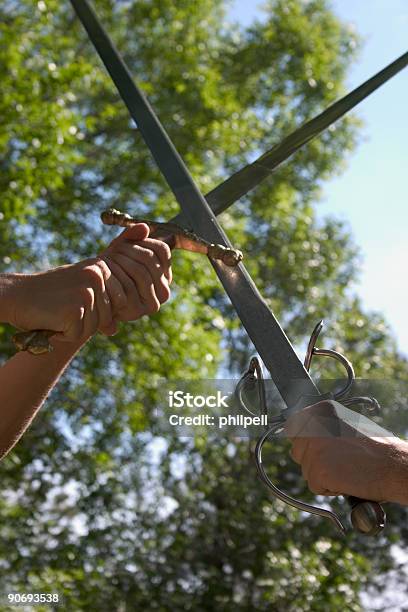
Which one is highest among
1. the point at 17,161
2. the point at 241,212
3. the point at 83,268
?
the point at 241,212

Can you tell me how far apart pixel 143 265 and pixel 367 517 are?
0.46m

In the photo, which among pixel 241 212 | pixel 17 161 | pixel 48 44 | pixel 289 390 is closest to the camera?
pixel 289 390

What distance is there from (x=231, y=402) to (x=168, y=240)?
27 centimetres

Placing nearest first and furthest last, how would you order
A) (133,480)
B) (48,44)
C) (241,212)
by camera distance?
1. (48,44)
2. (133,480)
3. (241,212)

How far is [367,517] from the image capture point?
77cm

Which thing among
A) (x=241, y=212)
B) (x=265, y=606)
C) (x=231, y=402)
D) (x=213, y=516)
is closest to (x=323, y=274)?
(x=241, y=212)

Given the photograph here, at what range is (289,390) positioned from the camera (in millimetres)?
889

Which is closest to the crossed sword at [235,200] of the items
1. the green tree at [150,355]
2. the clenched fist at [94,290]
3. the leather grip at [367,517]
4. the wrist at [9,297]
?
the leather grip at [367,517]

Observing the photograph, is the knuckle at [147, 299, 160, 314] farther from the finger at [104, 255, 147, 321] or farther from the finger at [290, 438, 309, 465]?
the finger at [290, 438, 309, 465]

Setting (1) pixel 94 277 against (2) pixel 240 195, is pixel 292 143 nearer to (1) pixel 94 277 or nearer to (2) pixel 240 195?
(2) pixel 240 195

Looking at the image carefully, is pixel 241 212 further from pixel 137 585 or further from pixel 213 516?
pixel 137 585

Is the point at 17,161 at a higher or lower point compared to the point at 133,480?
higher

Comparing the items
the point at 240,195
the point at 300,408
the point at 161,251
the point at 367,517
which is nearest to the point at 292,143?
the point at 240,195

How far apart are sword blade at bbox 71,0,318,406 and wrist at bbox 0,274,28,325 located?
0.94 feet
